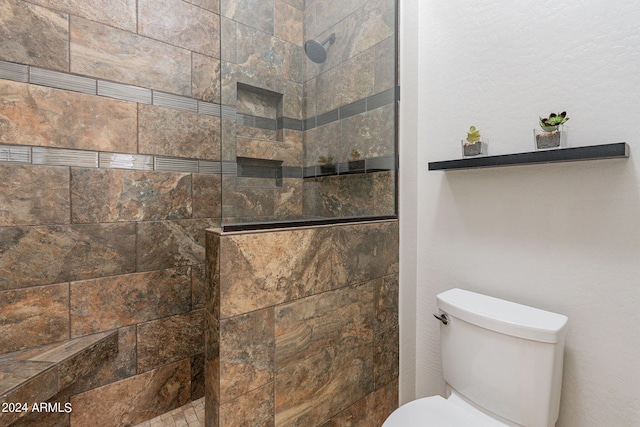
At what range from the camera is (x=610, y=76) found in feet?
3.23

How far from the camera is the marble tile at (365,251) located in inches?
51.3

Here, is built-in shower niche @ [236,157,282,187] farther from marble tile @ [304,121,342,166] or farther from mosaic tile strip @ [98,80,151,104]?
mosaic tile strip @ [98,80,151,104]

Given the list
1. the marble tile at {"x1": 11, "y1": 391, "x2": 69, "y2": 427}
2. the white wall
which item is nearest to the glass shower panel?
the white wall

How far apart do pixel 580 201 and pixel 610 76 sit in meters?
0.42

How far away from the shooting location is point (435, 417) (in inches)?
41.8

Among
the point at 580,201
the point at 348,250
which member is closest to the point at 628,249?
the point at 580,201

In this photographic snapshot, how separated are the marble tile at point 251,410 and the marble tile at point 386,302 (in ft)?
2.00

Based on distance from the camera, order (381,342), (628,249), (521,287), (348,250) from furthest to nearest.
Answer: (381,342)
(348,250)
(521,287)
(628,249)

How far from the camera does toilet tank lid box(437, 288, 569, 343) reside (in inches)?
38.3

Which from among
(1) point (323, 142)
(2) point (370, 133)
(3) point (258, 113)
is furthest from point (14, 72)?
(2) point (370, 133)

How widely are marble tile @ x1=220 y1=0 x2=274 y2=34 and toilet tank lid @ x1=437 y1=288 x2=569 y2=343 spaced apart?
142cm

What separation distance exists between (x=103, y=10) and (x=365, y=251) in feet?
5.83

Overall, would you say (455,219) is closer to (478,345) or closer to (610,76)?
(478,345)

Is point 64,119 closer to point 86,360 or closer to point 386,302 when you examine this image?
point 86,360
